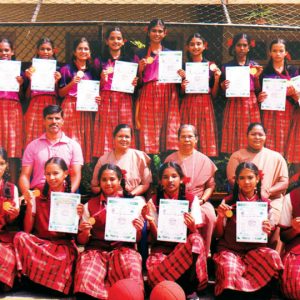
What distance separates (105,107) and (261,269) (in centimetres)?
222

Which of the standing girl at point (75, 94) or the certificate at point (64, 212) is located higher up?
the standing girl at point (75, 94)

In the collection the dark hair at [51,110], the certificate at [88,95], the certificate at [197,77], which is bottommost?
the dark hair at [51,110]

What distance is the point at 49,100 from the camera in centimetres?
614

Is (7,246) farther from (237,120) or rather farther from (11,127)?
(237,120)

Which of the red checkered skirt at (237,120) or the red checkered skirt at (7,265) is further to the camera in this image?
the red checkered skirt at (237,120)

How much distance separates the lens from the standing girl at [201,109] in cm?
604

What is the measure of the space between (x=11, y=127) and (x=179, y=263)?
2.24 meters

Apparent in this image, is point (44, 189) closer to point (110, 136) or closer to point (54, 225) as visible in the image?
point (54, 225)

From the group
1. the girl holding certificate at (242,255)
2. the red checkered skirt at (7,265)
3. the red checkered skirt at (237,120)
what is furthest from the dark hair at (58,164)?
the red checkered skirt at (237,120)

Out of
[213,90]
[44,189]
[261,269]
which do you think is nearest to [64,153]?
[44,189]

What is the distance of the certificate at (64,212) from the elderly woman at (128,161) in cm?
46

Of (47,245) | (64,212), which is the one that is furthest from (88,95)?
(47,245)

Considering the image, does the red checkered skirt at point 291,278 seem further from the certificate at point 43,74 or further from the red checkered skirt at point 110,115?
the certificate at point 43,74

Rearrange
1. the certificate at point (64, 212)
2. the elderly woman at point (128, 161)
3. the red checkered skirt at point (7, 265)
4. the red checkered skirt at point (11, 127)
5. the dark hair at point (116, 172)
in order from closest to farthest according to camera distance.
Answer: the red checkered skirt at point (7, 265) → the certificate at point (64, 212) → the dark hair at point (116, 172) → the elderly woman at point (128, 161) → the red checkered skirt at point (11, 127)
